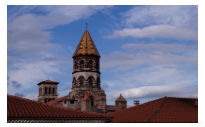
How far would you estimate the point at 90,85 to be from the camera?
74.8m

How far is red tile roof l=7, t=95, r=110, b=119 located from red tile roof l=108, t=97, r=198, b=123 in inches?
222

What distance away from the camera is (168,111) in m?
26.8

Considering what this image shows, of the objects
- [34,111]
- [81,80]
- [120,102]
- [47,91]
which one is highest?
[81,80]

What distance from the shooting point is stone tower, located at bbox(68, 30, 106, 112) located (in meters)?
72.9

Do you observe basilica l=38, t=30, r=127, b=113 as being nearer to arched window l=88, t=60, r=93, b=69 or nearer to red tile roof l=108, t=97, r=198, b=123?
arched window l=88, t=60, r=93, b=69

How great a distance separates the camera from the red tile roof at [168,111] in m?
25.1

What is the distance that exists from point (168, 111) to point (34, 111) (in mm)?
12958

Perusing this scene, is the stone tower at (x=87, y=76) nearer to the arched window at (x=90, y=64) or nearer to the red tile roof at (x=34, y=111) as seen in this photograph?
the arched window at (x=90, y=64)

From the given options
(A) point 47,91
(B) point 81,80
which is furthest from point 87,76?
(A) point 47,91

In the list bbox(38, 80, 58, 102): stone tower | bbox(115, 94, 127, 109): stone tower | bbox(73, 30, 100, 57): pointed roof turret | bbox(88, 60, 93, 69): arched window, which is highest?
bbox(73, 30, 100, 57): pointed roof turret

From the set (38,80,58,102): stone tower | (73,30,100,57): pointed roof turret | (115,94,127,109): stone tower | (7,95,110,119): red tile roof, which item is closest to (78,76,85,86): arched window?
(73,30,100,57): pointed roof turret

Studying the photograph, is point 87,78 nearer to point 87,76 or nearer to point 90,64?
point 87,76
